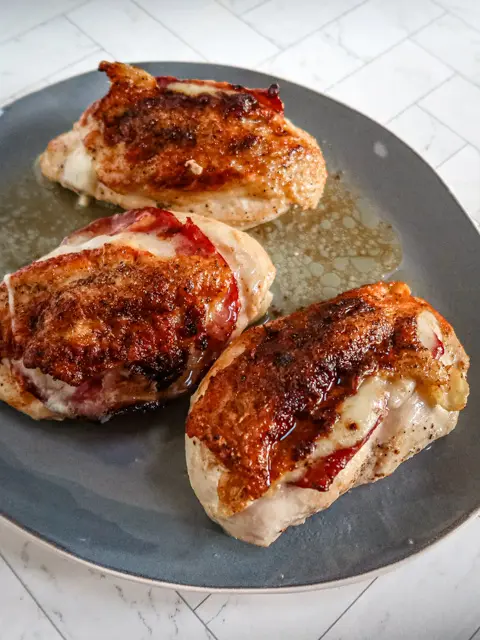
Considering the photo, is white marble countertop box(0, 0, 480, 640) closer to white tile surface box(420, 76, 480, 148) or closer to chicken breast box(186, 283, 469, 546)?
white tile surface box(420, 76, 480, 148)

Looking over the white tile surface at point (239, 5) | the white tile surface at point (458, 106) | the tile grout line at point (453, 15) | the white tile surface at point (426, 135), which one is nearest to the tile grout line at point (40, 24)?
the white tile surface at point (239, 5)

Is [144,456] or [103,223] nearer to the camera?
[144,456]

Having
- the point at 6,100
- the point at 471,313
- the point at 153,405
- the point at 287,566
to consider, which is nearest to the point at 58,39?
the point at 6,100

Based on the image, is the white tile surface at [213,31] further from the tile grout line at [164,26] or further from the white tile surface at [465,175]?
the white tile surface at [465,175]

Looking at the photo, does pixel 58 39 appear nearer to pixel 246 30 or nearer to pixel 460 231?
pixel 246 30

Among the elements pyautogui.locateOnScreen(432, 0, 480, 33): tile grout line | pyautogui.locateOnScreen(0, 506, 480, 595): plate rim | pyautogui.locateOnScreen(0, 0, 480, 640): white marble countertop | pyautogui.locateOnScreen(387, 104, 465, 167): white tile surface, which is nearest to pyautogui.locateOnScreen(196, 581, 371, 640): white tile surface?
pyautogui.locateOnScreen(0, 0, 480, 640): white marble countertop

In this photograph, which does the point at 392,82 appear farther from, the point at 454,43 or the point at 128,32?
the point at 128,32
